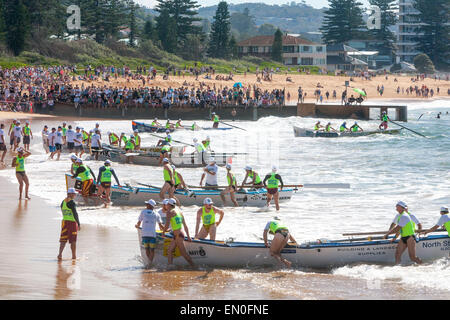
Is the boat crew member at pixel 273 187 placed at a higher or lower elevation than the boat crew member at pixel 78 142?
lower

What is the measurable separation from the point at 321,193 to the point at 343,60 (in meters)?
102

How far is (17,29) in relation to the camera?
6631 centimetres

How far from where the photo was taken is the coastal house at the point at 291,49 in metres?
112

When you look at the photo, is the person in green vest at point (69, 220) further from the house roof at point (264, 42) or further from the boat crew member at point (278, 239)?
the house roof at point (264, 42)

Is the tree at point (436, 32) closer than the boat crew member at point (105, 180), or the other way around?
the boat crew member at point (105, 180)

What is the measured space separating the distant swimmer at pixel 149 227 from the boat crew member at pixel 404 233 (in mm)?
4613

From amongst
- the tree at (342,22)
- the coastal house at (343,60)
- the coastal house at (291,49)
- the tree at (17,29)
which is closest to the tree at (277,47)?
the coastal house at (291,49)

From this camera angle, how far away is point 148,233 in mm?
13977

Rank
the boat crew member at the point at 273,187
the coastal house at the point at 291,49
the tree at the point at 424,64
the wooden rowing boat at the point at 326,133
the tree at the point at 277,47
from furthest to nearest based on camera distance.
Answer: the tree at the point at 424,64
the coastal house at the point at 291,49
the tree at the point at 277,47
the wooden rowing boat at the point at 326,133
the boat crew member at the point at 273,187

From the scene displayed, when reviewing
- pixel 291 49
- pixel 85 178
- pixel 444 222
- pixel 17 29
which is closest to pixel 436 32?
pixel 291 49

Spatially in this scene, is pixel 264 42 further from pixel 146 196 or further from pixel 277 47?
pixel 146 196

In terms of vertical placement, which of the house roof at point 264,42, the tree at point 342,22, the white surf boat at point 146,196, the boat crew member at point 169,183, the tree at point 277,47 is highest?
the tree at point 342,22

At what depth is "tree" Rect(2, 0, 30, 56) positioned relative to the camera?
66125 millimetres
